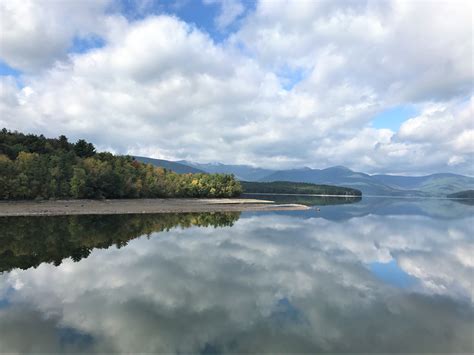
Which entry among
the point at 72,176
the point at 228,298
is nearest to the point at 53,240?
the point at 228,298

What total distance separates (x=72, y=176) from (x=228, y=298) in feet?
311

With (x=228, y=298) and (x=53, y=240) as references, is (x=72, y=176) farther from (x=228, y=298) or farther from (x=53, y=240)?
(x=228, y=298)

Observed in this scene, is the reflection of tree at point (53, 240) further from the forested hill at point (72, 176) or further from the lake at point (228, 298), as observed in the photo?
the forested hill at point (72, 176)

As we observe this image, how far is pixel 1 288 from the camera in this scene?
22.9 m

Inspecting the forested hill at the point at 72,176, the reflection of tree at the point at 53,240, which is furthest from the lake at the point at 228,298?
the forested hill at the point at 72,176

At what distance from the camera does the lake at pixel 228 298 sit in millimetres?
15219

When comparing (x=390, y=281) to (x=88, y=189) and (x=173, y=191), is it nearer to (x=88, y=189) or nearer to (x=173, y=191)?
(x=88, y=189)

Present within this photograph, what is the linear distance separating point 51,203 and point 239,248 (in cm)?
7208

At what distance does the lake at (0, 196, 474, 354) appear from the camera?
15219mm

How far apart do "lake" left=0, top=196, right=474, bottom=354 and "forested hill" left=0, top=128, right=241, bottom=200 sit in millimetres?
52577

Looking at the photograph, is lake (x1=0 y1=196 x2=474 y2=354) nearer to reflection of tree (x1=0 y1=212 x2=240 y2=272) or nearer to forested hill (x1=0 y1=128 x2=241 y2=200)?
reflection of tree (x1=0 y1=212 x2=240 y2=272)

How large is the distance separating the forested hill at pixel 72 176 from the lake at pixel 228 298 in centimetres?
5258

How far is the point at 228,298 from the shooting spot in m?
21.8

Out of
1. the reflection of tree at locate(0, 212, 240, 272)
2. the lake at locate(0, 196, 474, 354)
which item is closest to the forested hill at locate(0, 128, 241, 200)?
the reflection of tree at locate(0, 212, 240, 272)
